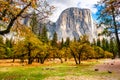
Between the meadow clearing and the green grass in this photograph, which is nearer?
the meadow clearing

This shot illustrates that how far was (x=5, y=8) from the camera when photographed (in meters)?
18.3

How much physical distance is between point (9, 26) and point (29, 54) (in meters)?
41.7

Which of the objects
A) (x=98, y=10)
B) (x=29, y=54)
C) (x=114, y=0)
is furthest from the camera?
(x=29, y=54)

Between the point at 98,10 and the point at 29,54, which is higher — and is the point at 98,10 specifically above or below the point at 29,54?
above

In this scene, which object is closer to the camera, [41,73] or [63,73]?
[63,73]

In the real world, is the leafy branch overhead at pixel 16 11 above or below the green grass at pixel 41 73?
above

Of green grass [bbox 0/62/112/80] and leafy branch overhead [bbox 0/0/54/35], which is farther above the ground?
leafy branch overhead [bbox 0/0/54/35]

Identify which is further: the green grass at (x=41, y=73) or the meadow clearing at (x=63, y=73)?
the green grass at (x=41, y=73)

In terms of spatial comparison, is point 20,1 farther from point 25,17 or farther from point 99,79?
point 99,79

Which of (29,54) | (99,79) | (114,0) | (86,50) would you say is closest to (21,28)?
(99,79)

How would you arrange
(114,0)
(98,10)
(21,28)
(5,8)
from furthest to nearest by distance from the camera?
(98,10) → (114,0) → (21,28) → (5,8)

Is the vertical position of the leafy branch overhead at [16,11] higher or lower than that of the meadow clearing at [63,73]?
higher

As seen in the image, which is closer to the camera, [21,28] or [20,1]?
[20,1]

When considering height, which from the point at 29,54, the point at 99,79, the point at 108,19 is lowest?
the point at 99,79
